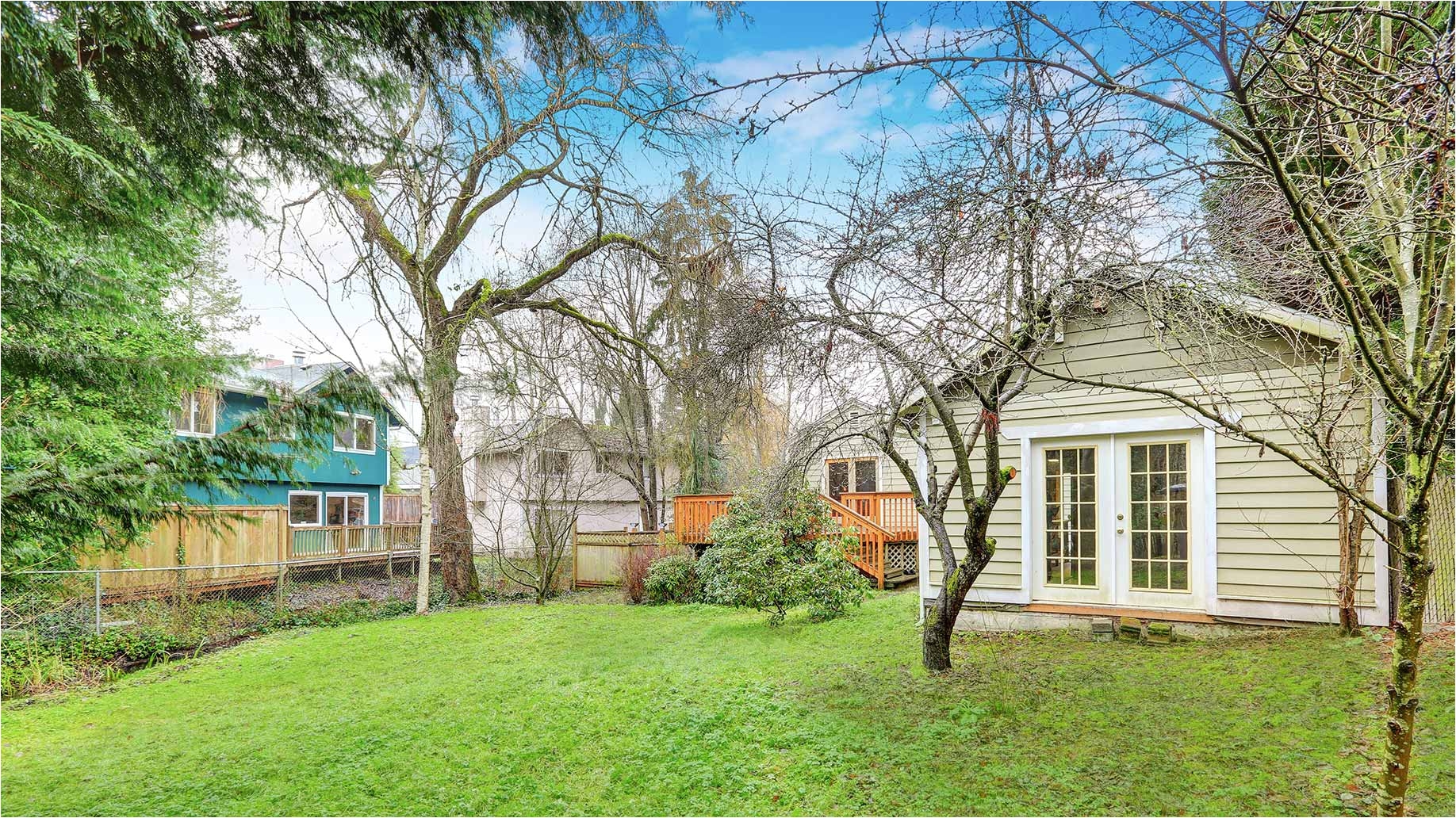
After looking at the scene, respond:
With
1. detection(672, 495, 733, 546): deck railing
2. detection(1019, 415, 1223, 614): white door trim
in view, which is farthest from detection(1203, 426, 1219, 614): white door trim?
detection(672, 495, 733, 546): deck railing

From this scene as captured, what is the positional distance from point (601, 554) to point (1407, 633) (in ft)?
38.1

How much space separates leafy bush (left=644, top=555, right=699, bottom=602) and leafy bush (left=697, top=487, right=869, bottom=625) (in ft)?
4.40

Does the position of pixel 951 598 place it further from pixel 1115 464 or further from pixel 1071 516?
pixel 1115 464

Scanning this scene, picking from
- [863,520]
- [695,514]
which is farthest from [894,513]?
[695,514]

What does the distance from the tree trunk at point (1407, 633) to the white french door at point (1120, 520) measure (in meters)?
3.84

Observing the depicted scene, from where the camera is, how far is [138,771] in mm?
4133

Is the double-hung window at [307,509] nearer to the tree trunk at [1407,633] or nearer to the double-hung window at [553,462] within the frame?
the double-hung window at [553,462]

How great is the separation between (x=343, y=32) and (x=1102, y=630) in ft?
22.4

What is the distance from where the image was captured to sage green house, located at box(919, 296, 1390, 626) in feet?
17.7

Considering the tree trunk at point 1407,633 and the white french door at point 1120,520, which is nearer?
the tree trunk at point 1407,633

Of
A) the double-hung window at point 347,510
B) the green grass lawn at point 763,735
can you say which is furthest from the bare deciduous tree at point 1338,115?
the double-hung window at point 347,510

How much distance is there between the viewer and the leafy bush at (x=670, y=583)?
10625mm

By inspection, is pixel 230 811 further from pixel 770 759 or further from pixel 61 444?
pixel 770 759

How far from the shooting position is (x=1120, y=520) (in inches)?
249
